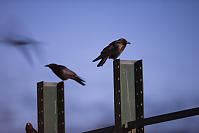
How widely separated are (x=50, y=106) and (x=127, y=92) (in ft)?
4.64

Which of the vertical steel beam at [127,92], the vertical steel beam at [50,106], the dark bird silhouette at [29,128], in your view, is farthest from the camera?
the dark bird silhouette at [29,128]

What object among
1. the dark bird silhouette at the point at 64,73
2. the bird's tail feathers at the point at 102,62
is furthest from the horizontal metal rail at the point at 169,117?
the dark bird silhouette at the point at 64,73

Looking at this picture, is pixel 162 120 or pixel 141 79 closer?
pixel 162 120

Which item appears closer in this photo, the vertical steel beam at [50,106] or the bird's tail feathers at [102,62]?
the vertical steel beam at [50,106]

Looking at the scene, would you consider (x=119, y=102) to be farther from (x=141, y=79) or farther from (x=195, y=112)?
(x=195, y=112)

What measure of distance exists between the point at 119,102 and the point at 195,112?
44.3 inches

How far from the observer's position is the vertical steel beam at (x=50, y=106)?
14.9ft

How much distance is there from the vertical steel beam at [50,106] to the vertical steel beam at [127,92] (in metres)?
1.16

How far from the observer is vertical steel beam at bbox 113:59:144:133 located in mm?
3438

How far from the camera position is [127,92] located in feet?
11.6

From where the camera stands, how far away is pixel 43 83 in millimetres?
4570

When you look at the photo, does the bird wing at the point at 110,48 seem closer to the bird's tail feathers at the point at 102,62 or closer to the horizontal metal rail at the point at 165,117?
the bird's tail feathers at the point at 102,62

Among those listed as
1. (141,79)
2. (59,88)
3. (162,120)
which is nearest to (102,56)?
(59,88)

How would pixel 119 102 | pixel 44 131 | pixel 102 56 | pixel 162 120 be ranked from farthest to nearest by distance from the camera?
pixel 102 56 < pixel 44 131 < pixel 119 102 < pixel 162 120
